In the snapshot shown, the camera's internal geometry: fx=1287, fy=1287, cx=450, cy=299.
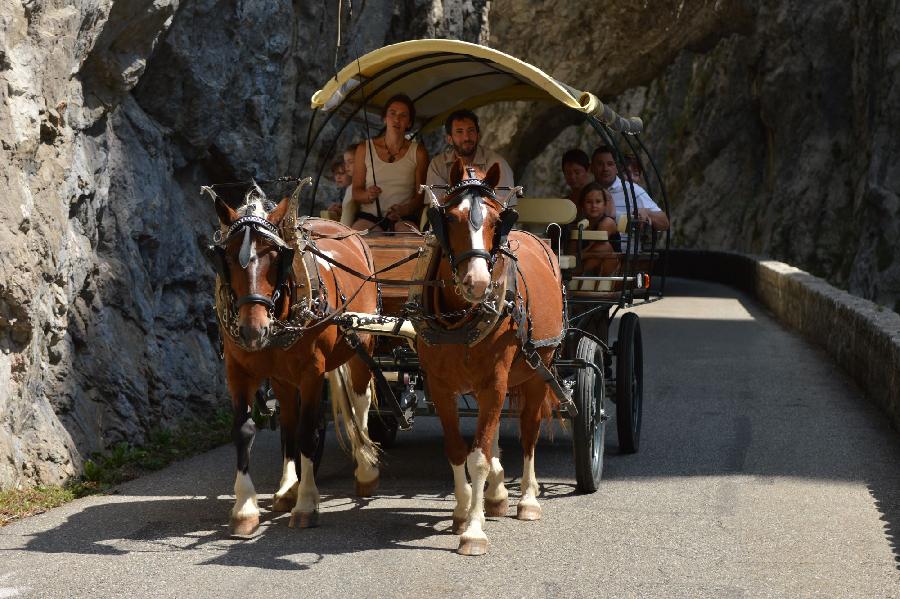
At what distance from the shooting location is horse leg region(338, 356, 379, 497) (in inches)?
343

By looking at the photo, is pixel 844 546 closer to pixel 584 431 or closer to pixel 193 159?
pixel 584 431

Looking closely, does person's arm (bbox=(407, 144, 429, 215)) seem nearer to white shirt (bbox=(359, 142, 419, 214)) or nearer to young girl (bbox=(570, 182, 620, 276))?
white shirt (bbox=(359, 142, 419, 214))

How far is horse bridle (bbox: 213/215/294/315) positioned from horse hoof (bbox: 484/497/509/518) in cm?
186

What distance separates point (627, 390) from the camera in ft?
33.2

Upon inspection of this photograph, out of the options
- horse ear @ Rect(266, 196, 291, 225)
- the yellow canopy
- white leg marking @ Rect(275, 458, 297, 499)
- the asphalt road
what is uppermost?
the yellow canopy

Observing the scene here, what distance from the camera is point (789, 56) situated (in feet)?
128

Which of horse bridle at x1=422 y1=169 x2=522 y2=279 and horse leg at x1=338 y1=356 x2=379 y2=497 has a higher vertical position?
horse bridle at x1=422 y1=169 x2=522 y2=279

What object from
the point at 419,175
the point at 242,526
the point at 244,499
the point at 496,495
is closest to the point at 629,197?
the point at 419,175

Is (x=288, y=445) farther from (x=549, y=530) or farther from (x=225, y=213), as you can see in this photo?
(x=549, y=530)

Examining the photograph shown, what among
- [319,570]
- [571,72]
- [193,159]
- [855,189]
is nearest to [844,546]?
[319,570]

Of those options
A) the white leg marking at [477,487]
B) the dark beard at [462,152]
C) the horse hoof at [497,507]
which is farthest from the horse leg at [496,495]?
the dark beard at [462,152]

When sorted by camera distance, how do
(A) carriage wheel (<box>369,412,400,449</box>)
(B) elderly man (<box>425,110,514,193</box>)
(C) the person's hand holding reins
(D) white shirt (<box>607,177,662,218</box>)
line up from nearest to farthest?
(B) elderly man (<box>425,110,514,193</box>), (C) the person's hand holding reins, (A) carriage wheel (<box>369,412,400,449</box>), (D) white shirt (<box>607,177,662,218</box>)

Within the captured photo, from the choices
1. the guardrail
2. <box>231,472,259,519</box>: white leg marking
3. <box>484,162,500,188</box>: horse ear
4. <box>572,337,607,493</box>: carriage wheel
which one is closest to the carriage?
<box>572,337,607,493</box>: carriage wheel

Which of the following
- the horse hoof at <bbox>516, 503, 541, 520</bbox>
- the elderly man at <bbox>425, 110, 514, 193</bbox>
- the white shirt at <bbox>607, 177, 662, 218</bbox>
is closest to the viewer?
the horse hoof at <bbox>516, 503, 541, 520</bbox>
